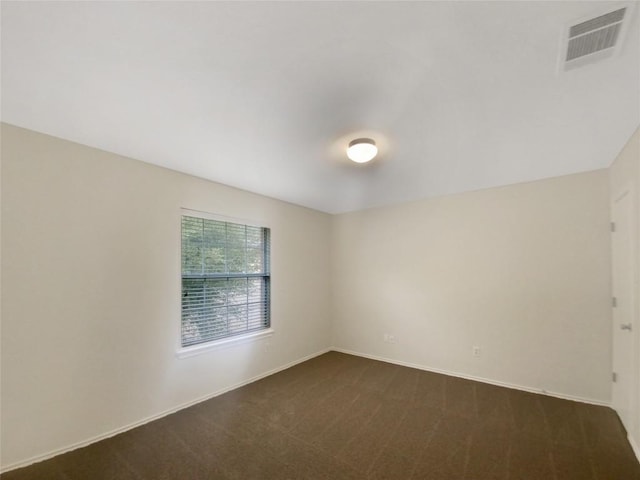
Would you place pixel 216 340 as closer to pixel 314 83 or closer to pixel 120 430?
pixel 120 430

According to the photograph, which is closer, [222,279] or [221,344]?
[221,344]

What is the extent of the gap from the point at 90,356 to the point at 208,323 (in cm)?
111

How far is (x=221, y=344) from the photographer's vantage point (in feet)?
10.7

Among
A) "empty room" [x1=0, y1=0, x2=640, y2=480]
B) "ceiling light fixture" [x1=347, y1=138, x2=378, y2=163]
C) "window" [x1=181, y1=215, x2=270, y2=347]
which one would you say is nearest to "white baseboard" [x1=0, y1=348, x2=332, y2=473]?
"empty room" [x1=0, y1=0, x2=640, y2=480]

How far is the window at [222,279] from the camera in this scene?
3.08 metres

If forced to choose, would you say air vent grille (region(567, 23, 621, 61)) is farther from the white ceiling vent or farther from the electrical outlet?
the electrical outlet

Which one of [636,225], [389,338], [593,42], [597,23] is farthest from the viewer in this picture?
[389,338]

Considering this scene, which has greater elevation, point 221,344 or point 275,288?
point 275,288

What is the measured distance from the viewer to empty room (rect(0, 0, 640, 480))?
5.13 ft

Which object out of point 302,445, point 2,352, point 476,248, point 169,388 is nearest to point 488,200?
point 476,248

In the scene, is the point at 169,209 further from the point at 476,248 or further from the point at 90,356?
the point at 476,248

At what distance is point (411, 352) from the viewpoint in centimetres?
407

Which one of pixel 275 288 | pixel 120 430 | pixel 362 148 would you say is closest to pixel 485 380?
pixel 275 288

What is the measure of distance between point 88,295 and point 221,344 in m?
1.44
